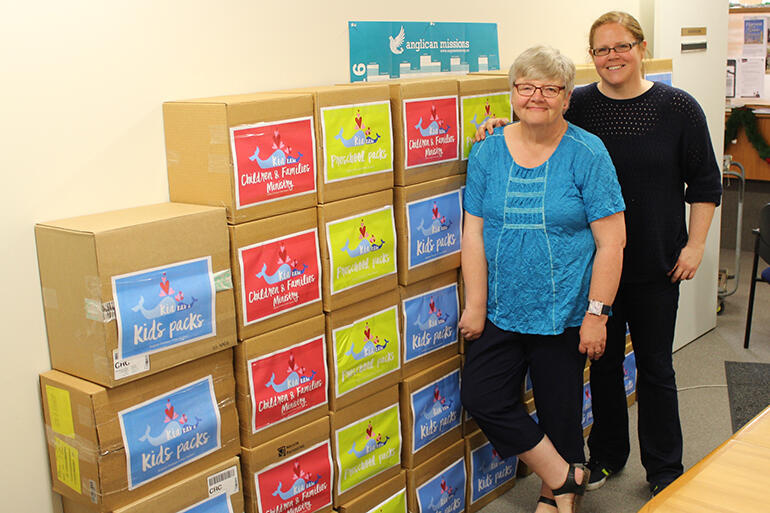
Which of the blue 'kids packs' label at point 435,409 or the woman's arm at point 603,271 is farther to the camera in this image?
the blue 'kids packs' label at point 435,409

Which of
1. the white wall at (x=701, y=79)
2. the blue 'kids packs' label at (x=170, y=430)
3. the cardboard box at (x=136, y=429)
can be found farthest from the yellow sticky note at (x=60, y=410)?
the white wall at (x=701, y=79)

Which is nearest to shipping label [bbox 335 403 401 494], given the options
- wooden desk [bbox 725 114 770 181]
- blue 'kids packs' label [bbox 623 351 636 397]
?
blue 'kids packs' label [bbox 623 351 636 397]

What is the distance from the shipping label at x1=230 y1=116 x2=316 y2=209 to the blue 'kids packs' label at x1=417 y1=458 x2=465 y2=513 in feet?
3.63

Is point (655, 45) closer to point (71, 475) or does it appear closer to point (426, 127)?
point (426, 127)

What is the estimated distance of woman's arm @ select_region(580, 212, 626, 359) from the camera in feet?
7.52

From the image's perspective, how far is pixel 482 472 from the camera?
2.77 m

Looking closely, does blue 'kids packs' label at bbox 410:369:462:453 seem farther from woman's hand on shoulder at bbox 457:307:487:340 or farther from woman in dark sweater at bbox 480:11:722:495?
woman in dark sweater at bbox 480:11:722:495

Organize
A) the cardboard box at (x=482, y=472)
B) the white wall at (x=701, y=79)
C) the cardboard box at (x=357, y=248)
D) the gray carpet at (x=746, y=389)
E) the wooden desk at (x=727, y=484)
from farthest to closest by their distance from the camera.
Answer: the white wall at (x=701, y=79) → the gray carpet at (x=746, y=389) → the cardboard box at (x=482, y=472) → the cardboard box at (x=357, y=248) → the wooden desk at (x=727, y=484)

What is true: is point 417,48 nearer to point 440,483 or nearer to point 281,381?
point 281,381

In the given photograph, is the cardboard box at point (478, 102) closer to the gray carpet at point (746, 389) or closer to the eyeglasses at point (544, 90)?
the eyeglasses at point (544, 90)

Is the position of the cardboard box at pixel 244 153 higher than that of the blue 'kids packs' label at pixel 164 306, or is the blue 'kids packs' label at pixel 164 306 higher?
the cardboard box at pixel 244 153

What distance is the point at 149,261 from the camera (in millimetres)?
1745

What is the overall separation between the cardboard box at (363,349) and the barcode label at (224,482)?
1.19ft

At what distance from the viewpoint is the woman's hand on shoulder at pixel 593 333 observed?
7.69 ft
